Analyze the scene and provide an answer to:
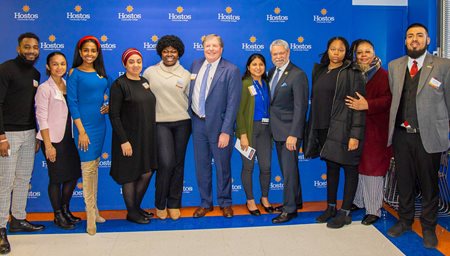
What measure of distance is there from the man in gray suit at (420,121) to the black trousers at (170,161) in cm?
186

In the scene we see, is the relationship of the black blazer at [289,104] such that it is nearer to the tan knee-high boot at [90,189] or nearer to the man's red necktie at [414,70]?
the man's red necktie at [414,70]

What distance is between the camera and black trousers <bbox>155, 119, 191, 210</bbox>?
12.2ft

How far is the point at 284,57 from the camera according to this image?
12.1ft

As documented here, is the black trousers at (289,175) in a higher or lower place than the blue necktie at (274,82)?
lower

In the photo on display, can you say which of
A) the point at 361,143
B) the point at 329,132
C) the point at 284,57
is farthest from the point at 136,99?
the point at 361,143

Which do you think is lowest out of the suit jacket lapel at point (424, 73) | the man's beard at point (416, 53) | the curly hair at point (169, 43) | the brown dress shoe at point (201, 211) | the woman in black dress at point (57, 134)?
the brown dress shoe at point (201, 211)

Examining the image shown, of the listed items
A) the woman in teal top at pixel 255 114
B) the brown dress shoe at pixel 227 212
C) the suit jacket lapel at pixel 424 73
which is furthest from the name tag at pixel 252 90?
the suit jacket lapel at pixel 424 73

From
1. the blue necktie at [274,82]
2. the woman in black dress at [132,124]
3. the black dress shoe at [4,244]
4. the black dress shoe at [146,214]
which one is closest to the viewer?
the black dress shoe at [4,244]

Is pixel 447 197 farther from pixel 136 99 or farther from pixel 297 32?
pixel 136 99

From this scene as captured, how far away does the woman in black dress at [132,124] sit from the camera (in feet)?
11.2

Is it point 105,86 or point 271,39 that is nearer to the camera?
point 105,86

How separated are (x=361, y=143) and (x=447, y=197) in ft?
4.18

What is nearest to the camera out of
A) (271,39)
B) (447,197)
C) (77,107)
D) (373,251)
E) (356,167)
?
(373,251)

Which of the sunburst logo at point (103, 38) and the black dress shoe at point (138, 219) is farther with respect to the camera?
the sunburst logo at point (103, 38)
